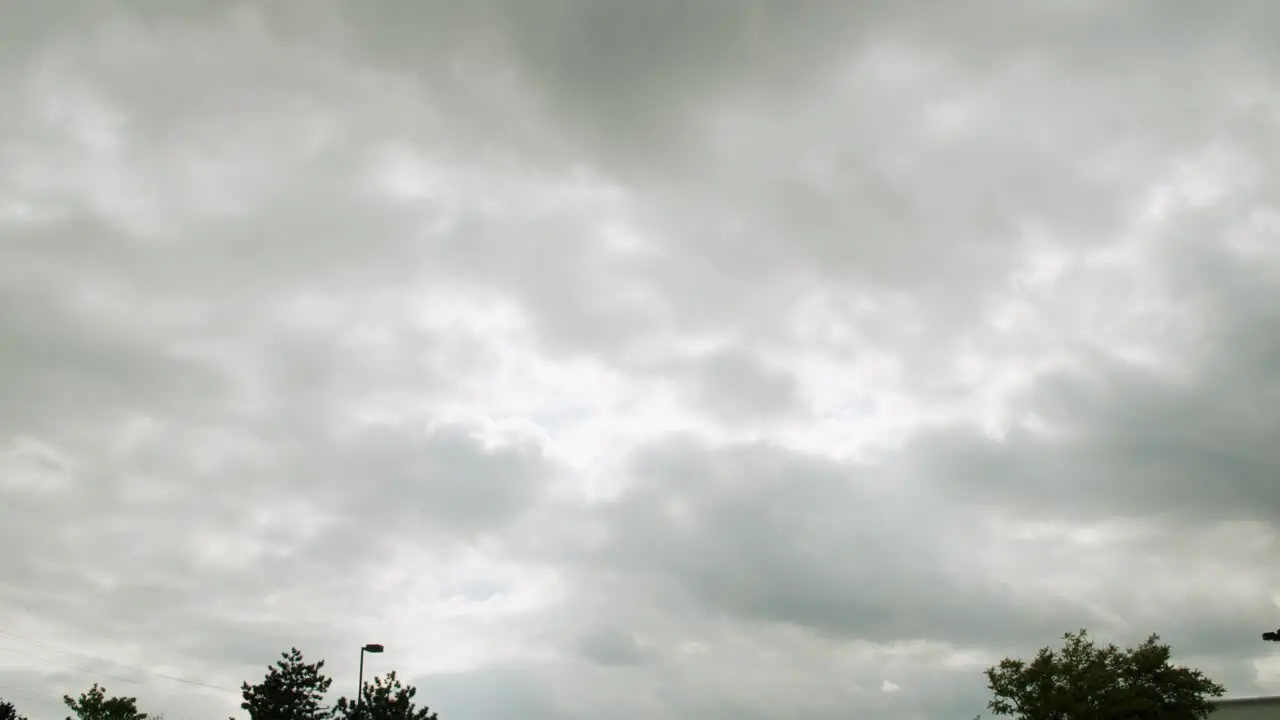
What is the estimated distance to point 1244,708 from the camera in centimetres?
8356

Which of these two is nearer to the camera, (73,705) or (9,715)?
(9,715)

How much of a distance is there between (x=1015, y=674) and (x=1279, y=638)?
30.6 metres

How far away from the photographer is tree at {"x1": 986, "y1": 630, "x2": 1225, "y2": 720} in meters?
67.2

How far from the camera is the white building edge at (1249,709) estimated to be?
3238 inches

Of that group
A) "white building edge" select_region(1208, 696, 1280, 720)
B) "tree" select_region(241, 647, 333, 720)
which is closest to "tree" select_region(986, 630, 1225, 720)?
"white building edge" select_region(1208, 696, 1280, 720)

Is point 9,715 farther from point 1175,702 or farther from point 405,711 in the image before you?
point 1175,702

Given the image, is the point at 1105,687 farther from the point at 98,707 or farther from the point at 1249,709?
the point at 98,707

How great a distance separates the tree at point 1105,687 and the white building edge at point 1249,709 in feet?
55.3

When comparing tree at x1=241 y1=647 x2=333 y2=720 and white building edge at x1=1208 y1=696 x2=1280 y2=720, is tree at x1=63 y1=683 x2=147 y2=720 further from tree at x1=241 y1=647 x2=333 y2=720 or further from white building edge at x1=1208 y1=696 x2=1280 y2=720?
white building edge at x1=1208 y1=696 x2=1280 y2=720

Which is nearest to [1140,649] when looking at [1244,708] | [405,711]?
[1244,708]

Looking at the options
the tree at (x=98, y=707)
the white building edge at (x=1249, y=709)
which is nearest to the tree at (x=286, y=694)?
the tree at (x=98, y=707)

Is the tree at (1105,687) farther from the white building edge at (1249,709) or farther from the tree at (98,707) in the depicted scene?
the tree at (98,707)

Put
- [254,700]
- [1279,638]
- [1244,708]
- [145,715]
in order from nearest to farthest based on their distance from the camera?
[1279,638], [254,700], [145,715], [1244,708]

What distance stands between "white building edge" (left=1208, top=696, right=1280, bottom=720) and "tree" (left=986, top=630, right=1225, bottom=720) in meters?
16.9
